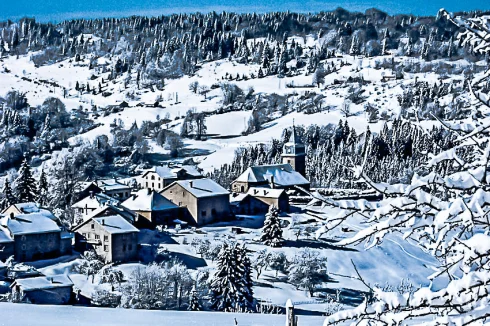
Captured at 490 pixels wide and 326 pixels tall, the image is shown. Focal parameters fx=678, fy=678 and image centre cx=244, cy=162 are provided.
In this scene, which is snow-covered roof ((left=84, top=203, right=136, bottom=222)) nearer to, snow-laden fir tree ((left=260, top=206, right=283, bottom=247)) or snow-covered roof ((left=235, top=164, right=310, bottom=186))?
snow-laden fir tree ((left=260, top=206, right=283, bottom=247))

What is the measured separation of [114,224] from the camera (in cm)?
3058

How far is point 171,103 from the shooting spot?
363ft

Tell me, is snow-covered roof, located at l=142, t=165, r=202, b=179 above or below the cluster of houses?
above

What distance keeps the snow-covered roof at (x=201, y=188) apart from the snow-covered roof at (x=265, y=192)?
306cm

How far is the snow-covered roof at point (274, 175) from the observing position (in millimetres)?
45875

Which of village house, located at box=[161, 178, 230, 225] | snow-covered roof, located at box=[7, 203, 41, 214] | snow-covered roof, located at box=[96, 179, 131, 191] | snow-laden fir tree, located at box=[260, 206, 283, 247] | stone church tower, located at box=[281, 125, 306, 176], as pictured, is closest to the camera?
snow-laden fir tree, located at box=[260, 206, 283, 247]

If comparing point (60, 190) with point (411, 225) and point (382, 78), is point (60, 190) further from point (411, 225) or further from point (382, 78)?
point (382, 78)

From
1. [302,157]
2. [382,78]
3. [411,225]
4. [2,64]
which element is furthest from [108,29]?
[411,225]

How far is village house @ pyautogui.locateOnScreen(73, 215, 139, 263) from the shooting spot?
29.4 m

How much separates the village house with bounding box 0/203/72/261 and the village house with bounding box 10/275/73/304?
787 cm

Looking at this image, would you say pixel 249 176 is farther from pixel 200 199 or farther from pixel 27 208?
pixel 27 208

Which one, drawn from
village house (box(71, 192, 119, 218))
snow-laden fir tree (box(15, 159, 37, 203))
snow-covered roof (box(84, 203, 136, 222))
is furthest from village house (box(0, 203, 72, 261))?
snow-laden fir tree (box(15, 159, 37, 203))

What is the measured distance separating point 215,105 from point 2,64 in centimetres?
7314

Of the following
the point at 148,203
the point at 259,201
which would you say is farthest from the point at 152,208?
the point at 259,201
